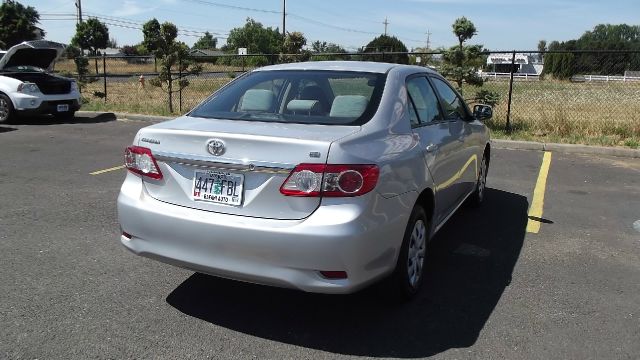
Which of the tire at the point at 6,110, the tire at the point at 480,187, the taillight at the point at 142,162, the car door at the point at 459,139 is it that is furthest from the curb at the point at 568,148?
the tire at the point at 6,110

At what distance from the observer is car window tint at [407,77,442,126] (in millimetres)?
3990

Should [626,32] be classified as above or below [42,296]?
above

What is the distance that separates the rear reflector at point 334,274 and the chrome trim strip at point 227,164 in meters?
0.57

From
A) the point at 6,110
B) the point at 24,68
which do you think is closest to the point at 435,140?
the point at 6,110

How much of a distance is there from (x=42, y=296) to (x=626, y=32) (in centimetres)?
17325

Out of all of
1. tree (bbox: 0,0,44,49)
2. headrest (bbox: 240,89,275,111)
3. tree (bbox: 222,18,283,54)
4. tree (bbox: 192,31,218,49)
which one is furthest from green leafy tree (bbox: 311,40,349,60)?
tree (bbox: 192,31,218,49)

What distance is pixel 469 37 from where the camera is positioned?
12055 mm

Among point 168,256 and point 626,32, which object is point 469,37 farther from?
point 626,32

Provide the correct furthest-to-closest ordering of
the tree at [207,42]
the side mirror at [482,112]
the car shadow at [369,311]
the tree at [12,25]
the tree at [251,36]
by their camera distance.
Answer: the tree at [207,42]
the tree at [251,36]
the tree at [12,25]
the side mirror at [482,112]
the car shadow at [369,311]

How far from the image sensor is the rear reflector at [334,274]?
288cm

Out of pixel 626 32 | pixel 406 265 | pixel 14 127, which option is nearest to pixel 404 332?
pixel 406 265

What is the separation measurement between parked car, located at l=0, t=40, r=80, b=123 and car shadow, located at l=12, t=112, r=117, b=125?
0.23 meters

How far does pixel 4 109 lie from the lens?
499 inches

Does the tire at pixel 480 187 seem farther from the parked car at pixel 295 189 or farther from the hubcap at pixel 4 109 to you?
the hubcap at pixel 4 109
